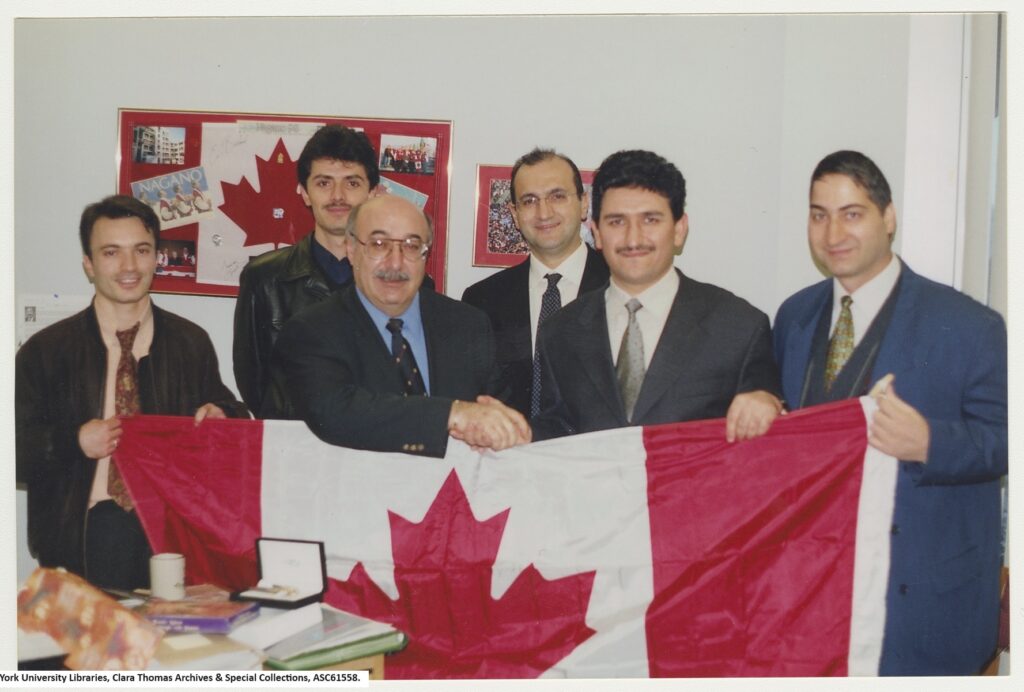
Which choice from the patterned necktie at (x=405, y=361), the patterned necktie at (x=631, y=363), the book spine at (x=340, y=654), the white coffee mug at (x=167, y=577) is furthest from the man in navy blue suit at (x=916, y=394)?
the white coffee mug at (x=167, y=577)

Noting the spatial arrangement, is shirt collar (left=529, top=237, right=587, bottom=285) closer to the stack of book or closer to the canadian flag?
the canadian flag

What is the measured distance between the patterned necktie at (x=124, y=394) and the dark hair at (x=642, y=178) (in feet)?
4.45

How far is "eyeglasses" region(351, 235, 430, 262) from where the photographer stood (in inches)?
Answer: 91.1

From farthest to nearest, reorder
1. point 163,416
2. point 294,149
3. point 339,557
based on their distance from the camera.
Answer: point 294,149 → point 163,416 → point 339,557

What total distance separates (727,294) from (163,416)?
1570 millimetres

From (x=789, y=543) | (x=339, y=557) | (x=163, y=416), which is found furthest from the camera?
(x=163, y=416)

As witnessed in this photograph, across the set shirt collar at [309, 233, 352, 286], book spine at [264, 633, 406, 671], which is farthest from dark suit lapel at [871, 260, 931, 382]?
shirt collar at [309, 233, 352, 286]

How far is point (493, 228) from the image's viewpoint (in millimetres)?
2588

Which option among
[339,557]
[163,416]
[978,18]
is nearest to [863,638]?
[339,557]

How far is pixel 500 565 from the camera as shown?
7.35ft

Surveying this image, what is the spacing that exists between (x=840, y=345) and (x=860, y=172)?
47cm

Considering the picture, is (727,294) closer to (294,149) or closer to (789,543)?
(789,543)

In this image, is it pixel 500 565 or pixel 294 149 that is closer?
pixel 500 565

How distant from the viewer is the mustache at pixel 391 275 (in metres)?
2.31
